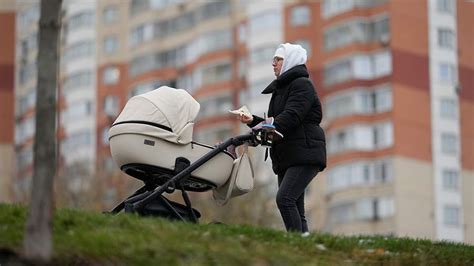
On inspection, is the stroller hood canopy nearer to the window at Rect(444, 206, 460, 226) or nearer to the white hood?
the white hood

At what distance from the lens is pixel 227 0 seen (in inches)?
3775

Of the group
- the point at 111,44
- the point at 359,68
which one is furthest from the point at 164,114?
the point at 111,44

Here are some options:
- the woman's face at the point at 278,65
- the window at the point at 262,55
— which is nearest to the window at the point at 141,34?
the window at the point at 262,55

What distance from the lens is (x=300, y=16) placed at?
90000 millimetres

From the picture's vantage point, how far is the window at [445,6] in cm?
8750

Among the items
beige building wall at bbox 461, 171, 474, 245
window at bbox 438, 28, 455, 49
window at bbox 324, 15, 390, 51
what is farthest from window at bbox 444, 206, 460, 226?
window at bbox 324, 15, 390, 51

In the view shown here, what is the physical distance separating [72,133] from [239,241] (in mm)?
91373

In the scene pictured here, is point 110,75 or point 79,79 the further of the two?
point 79,79

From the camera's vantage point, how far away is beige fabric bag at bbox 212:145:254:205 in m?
16.7

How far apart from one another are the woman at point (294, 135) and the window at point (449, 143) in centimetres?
7095

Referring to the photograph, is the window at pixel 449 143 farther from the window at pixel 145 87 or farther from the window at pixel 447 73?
the window at pixel 145 87

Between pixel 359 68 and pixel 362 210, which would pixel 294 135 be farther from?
pixel 359 68

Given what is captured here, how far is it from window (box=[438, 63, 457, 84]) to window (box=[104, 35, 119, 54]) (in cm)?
2735

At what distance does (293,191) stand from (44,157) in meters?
4.35
